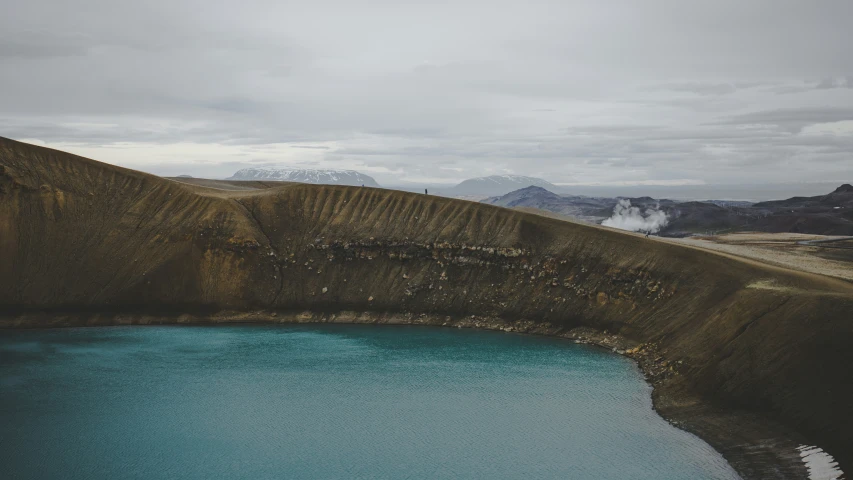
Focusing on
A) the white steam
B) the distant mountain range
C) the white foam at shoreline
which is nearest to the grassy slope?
the white foam at shoreline

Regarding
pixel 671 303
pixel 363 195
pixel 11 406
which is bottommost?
pixel 11 406

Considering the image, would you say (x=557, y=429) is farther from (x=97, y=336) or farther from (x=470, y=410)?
(x=97, y=336)

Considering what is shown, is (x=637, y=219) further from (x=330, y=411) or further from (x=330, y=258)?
(x=330, y=411)

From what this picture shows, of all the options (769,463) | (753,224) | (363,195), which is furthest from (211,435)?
(753,224)

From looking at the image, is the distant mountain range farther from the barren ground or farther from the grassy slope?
the grassy slope

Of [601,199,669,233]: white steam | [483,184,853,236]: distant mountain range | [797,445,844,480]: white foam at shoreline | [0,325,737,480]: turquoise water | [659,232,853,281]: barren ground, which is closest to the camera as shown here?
[797,445,844,480]: white foam at shoreline
